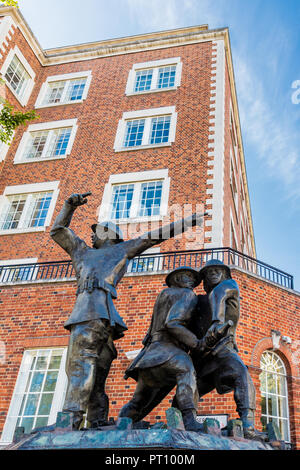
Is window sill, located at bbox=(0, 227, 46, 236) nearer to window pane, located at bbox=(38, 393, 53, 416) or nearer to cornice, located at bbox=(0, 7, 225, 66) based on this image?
window pane, located at bbox=(38, 393, 53, 416)

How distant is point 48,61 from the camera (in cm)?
2434

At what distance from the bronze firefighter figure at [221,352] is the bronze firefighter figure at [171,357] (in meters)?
0.15

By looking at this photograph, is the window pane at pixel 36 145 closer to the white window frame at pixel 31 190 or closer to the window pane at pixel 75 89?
the white window frame at pixel 31 190

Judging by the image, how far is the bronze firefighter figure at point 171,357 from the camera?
12.7 ft

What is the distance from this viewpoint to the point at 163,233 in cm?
490

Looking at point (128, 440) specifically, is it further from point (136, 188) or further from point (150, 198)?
point (136, 188)

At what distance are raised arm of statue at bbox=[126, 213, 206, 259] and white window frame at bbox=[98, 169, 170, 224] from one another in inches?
451

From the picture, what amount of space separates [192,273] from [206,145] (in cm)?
1407

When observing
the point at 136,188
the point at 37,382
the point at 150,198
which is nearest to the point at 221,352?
the point at 37,382

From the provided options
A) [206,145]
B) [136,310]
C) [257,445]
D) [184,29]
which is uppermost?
[184,29]

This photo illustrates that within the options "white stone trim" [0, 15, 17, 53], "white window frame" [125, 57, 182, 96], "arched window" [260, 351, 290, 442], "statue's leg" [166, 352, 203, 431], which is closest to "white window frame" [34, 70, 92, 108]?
"white window frame" [125, 57, 182, 96]

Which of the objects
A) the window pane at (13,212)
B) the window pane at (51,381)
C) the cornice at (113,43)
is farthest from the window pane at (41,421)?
the cornice at (113,43)

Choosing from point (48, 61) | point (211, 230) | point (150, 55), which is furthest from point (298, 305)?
point (48, 61)
